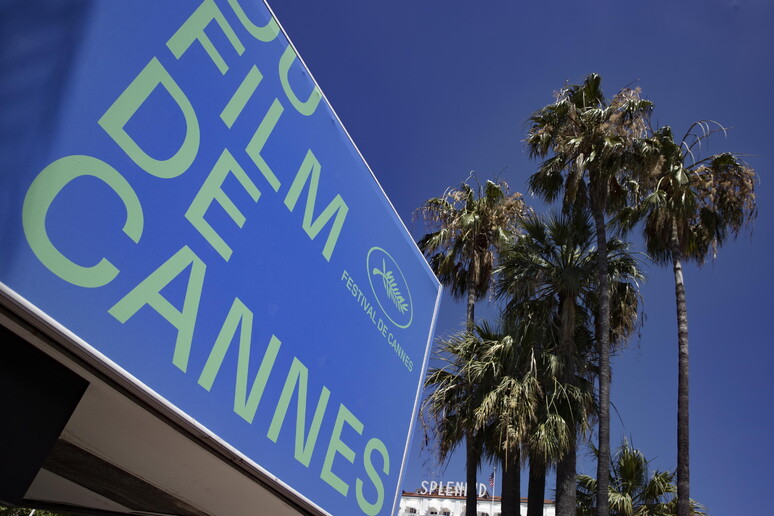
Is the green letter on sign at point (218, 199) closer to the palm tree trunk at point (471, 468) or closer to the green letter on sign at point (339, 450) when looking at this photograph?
the green letter on sign at point (339, 450)

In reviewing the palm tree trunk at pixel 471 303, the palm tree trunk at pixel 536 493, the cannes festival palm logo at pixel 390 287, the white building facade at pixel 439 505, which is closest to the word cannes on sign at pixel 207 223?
the cannes festival palm logo at pixel 390 287

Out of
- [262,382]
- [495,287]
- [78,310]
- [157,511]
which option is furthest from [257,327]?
[495,287]

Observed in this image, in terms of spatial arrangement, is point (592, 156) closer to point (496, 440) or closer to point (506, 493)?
point (496, 440)

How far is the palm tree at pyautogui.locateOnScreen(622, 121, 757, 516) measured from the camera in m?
13.6

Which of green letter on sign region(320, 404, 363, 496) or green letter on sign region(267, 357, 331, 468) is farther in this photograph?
green letter on sign region(320, 404, 363, 496)

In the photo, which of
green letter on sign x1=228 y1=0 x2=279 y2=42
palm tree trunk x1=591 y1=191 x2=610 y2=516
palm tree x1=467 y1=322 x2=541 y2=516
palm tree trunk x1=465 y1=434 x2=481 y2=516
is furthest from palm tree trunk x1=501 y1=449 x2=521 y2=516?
green letter on sign x1=228 y1=0 x2=279 y2=42

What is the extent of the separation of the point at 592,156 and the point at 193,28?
461 inches

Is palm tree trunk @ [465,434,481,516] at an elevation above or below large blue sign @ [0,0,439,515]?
above

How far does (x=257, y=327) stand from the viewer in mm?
3174

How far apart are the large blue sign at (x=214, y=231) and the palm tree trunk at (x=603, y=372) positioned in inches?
331

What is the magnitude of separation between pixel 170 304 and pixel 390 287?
7.10ft

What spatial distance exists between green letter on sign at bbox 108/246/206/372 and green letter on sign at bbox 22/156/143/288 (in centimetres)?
13

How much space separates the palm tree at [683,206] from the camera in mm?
13562

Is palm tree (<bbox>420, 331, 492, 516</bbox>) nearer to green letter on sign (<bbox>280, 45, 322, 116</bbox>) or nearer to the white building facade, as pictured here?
green letter on sign (<bbox>280, 45, 322, 116</bbox>)
